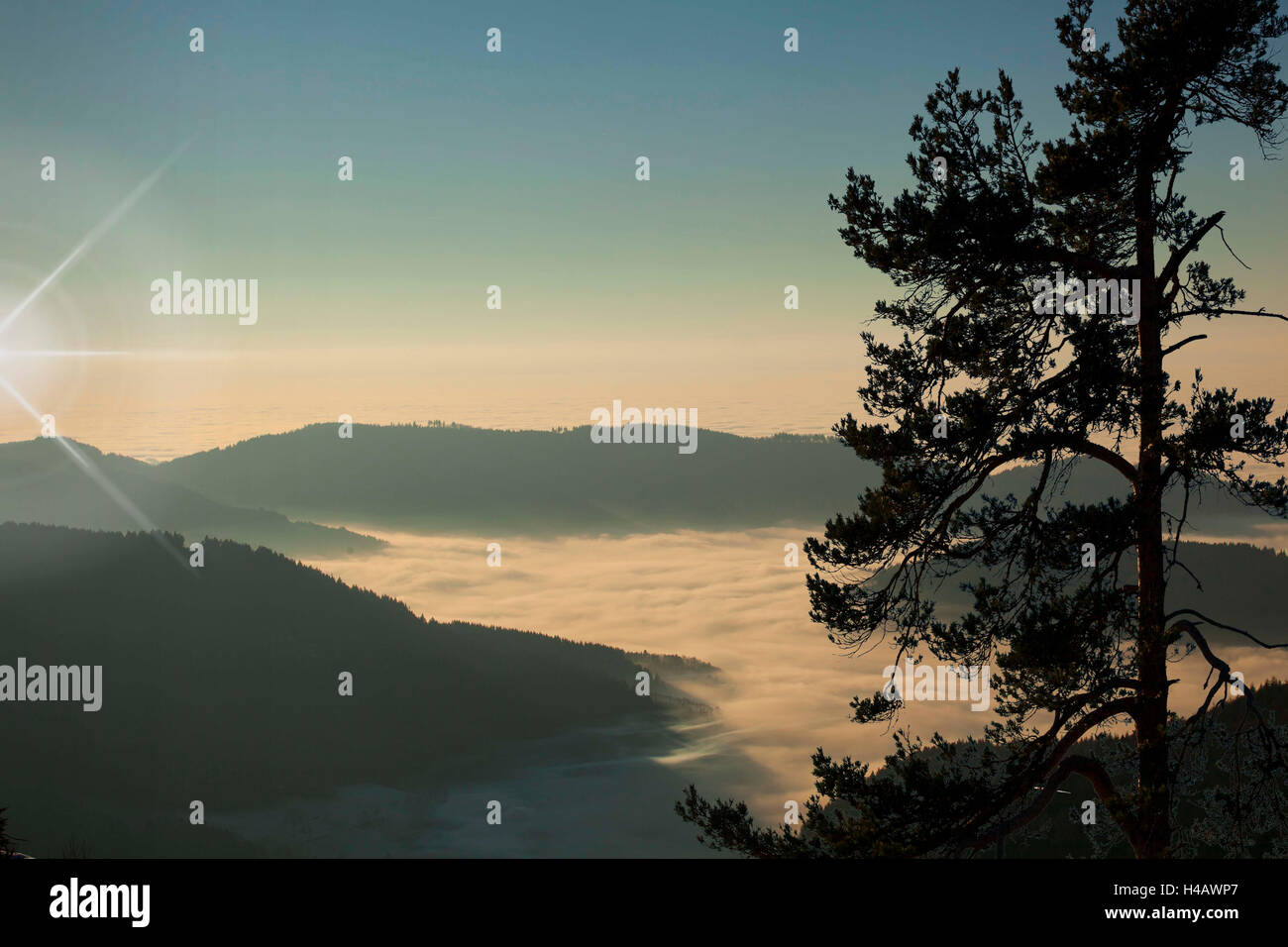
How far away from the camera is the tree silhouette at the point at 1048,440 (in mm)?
11516

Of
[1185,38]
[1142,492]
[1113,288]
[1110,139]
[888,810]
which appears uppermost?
→ [1185,38]

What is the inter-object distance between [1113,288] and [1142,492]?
2843 millimetres

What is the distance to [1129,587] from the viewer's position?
12117mm

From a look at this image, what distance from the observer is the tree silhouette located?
11516 millimetres

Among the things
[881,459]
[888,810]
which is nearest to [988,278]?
[881,459]

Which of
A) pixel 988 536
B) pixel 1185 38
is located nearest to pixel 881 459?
pixel 988 536

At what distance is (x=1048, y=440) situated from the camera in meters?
11.7
